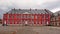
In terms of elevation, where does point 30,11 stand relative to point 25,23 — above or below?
above

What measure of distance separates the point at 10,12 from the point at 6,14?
94.9 inches

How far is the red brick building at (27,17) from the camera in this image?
75.5 metres

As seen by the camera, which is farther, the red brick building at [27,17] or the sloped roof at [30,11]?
the sloped roof at [30,11]

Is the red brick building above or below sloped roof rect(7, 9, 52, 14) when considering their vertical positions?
below

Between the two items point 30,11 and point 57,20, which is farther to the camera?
point 30,11

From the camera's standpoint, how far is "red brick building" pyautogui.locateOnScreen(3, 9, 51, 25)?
75500 millimetres

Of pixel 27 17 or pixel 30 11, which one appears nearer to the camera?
pixel 27 17

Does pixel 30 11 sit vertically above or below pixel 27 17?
above

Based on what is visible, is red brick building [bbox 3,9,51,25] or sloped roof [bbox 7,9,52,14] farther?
sloped roof [bbox 7,9,52,14]

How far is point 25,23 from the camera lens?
246 ft

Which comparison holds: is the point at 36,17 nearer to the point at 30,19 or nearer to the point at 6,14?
the point at 30,19

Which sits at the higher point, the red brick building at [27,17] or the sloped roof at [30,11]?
the sloped roof at [30,11]

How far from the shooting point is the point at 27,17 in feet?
253

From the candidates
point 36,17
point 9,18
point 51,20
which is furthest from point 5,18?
point 51,20
